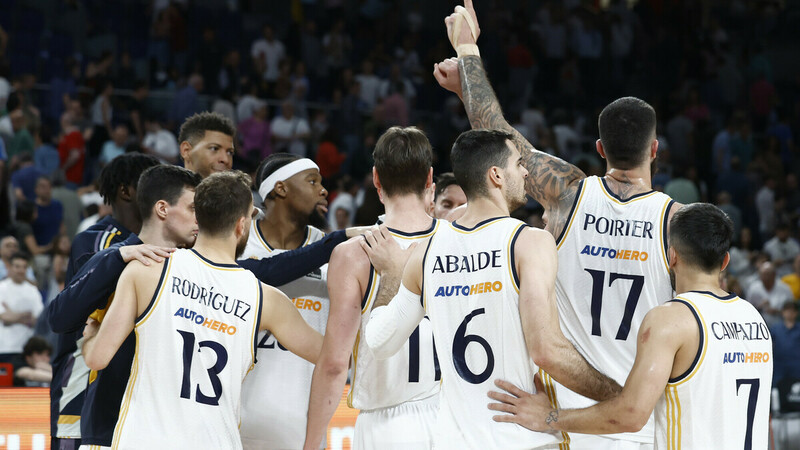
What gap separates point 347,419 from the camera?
7.70m

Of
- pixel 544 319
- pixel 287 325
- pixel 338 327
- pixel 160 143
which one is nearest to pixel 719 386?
pixel 544 319

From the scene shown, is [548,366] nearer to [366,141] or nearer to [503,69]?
[366,141]

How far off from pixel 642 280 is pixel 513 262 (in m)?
1.16

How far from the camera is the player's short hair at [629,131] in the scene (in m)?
5.33

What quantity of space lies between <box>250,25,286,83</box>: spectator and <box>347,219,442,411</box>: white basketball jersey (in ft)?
49.3

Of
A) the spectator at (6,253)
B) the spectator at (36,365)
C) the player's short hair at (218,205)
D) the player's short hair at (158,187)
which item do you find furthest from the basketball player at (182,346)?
the spectator at (6,253)

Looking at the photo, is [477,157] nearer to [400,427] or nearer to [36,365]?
[400,427]

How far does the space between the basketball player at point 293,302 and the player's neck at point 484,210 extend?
1.54m

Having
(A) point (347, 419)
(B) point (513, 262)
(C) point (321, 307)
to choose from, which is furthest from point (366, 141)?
(B) point (513, 262)

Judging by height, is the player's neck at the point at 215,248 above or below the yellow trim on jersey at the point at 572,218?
below

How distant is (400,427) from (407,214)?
3.85ft

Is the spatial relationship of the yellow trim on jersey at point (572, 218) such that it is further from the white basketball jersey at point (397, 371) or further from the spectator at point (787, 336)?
the spectator at point (787, 336)

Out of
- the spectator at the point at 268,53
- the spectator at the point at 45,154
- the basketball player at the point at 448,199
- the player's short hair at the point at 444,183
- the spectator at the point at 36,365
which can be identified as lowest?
the spectator at the point at 36,365

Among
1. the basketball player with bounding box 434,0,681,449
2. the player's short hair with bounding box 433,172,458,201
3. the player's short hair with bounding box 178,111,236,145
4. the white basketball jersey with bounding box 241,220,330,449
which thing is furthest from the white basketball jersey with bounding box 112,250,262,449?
the player's short hair with bounding box 433,172,458,201
